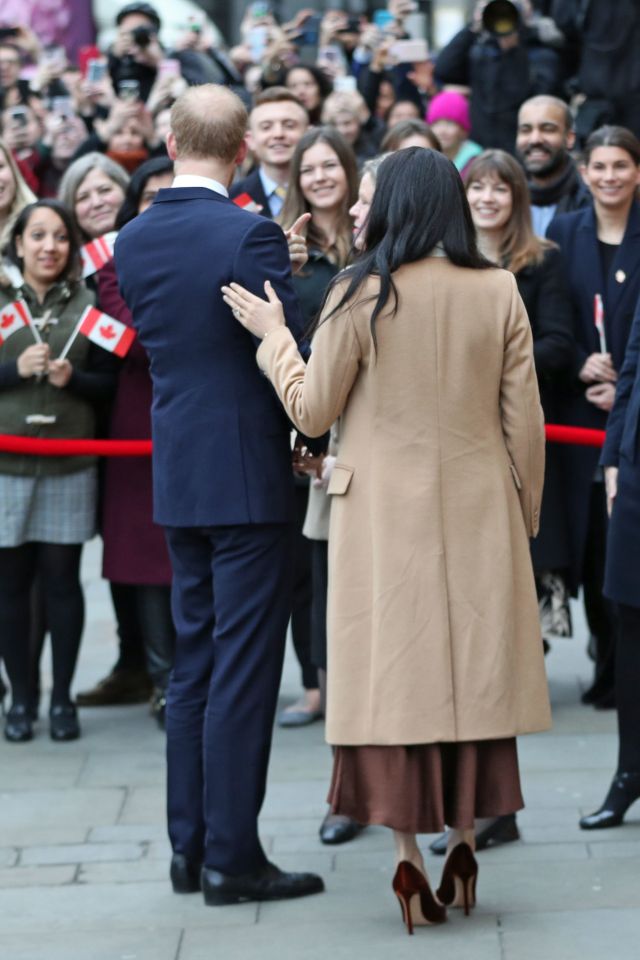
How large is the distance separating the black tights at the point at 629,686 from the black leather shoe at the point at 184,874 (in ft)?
4.39

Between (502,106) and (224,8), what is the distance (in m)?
12.4

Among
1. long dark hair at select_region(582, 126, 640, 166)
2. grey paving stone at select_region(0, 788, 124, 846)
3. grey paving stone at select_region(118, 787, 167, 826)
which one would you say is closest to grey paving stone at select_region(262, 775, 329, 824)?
grey paving stone at select_region(118, 787, 167, 826)

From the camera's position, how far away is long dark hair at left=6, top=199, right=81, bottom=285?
6.70 meters

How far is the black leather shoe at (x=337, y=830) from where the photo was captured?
5.34 meters

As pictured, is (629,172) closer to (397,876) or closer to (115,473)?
(115,473)

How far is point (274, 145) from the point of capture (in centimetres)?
738

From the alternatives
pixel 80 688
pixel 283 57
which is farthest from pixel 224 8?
pixel 80 688

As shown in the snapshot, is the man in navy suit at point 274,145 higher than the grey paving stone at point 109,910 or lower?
higher

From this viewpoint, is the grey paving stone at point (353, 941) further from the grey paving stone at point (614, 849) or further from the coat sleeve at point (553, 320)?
the coat sleeve at point (553, 320)

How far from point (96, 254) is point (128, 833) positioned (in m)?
2.31

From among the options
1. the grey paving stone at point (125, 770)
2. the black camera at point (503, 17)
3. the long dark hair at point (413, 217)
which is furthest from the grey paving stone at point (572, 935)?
the black camera at point (503, 17)

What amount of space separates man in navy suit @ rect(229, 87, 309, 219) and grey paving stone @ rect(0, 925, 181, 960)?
3.52 metres

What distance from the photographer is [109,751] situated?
653cm

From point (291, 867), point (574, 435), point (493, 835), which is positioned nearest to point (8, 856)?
point (291, 867)
